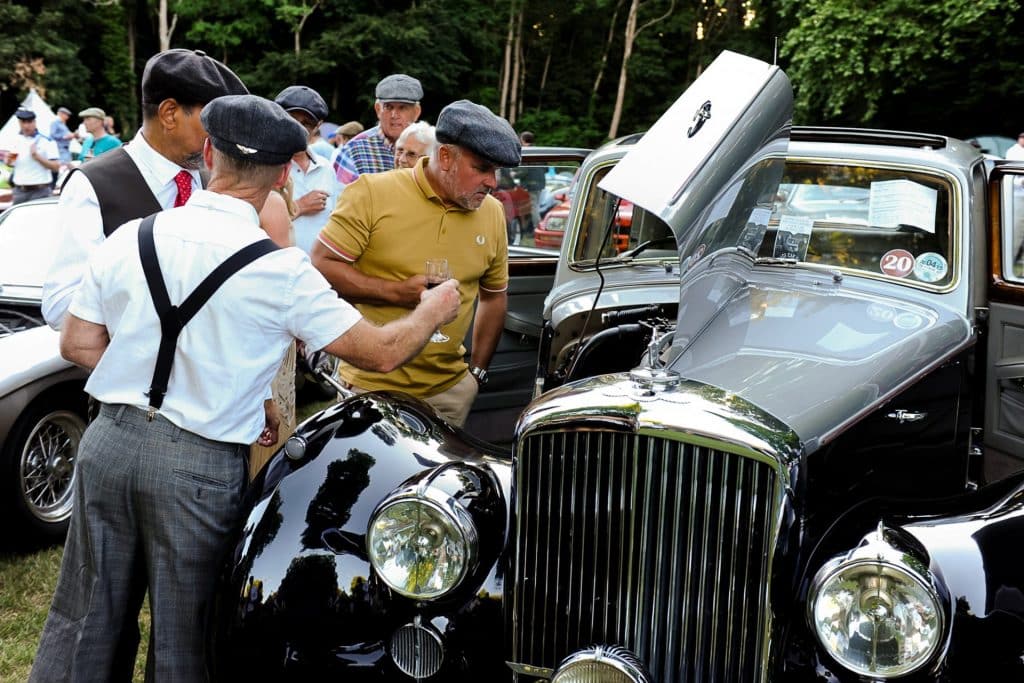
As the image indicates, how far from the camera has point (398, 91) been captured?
658 cm

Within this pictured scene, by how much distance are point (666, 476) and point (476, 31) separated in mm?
37007

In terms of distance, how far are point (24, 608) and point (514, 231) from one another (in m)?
3.36

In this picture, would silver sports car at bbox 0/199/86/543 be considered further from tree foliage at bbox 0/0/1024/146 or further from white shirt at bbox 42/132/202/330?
tree foliage at bbox 0/0/1024/146

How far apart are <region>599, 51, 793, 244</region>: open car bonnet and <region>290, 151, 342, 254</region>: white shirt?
3.77 metres

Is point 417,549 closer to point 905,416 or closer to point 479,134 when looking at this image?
point 479,134

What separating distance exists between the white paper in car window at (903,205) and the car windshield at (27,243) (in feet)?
14.6

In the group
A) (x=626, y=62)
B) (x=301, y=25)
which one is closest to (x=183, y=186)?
(x=301, y=25)

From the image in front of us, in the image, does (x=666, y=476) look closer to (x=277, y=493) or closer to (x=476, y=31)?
(x=277, y=493)

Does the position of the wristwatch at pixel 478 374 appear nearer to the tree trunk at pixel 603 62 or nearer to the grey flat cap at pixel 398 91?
the grey flat cap at pixel 398 91

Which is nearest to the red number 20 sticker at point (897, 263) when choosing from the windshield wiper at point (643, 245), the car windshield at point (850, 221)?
the car windshield at point (850, 221)

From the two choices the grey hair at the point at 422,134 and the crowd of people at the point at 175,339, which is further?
the grey hair at the point at 422,134

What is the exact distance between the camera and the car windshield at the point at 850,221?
3691 mm

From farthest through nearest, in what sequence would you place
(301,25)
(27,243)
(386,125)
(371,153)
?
(301,25), (371,153), (386,125), (27,243)

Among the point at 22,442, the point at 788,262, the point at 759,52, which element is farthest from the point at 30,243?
the point at 759,52
